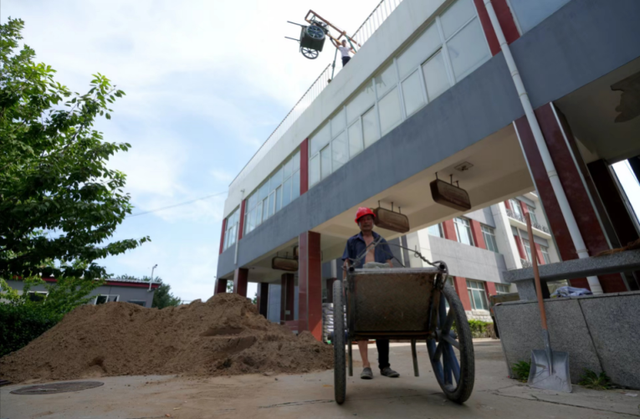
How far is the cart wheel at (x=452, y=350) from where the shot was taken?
2.12 m

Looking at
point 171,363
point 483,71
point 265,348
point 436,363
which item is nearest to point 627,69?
point 483,71

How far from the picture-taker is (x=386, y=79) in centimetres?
907

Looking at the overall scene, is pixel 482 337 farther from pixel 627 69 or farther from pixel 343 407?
pixel 343 407

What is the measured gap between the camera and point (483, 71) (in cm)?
621

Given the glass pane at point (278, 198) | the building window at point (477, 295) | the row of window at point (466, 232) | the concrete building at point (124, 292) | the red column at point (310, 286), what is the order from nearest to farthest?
the red column at point (310, 286), the glass pane at point (278, 198), the building window at point (477, 295), the row of window at point (466, 232), the concrete building at point (124, 292)

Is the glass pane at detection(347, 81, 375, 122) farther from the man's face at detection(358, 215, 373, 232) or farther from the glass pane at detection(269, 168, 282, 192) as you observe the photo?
the man's face at detection(358, 215, 373, 232)

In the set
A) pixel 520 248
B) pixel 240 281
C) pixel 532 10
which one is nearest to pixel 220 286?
pixel 240 281

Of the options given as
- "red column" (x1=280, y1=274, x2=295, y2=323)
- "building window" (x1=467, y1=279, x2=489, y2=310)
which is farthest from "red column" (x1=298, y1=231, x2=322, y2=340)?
"building window" (x1=467, y1=279, x2=489, y2=310)

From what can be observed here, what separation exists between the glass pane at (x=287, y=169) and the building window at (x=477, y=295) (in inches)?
479

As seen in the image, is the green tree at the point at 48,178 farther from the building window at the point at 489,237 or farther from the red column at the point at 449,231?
the building window at the point at 489,237

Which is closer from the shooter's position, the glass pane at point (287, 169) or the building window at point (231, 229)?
the glass pane at point (287, 169)

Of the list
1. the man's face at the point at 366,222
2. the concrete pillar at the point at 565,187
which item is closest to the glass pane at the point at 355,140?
the concrete pillar at the point at 565,187

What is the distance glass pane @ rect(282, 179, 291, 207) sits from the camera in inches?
517

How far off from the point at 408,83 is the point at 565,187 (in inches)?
192
